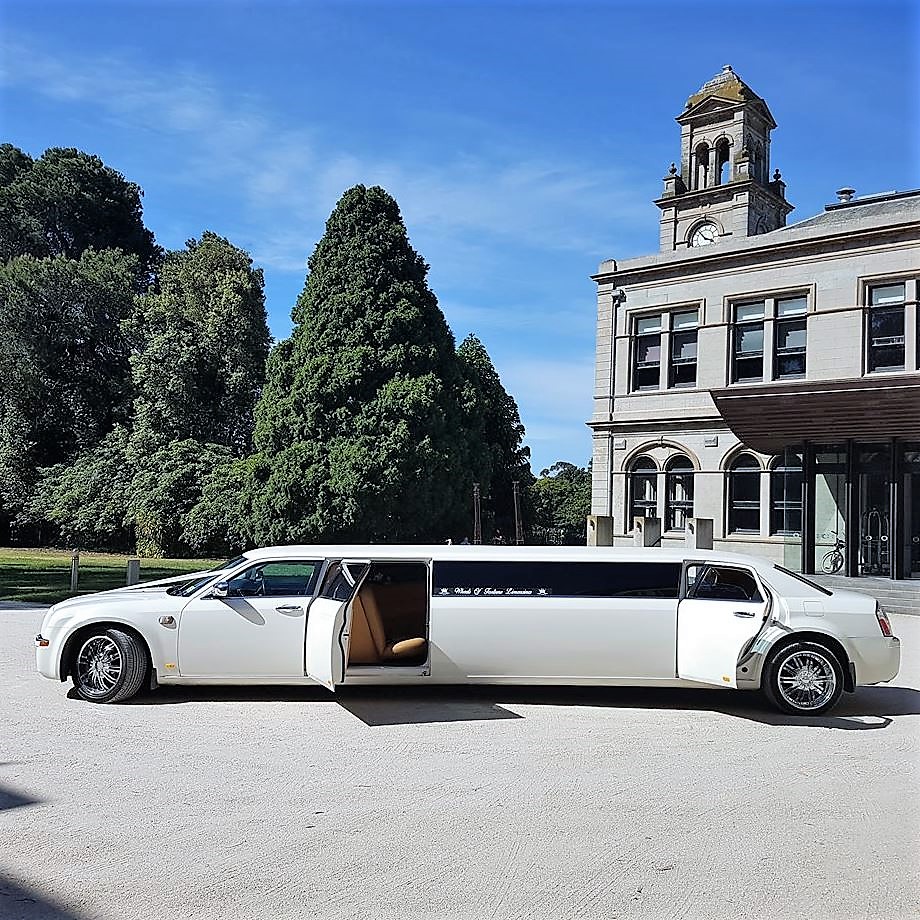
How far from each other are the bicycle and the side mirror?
63.0 feet

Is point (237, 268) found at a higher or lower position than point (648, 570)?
higher

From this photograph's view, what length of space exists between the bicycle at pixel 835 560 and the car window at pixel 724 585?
54.3ft

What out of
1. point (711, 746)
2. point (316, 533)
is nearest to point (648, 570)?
point (711, 746)

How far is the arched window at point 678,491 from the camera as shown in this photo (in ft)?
104

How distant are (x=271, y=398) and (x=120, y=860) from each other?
104 feet

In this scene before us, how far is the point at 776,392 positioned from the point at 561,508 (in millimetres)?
32838

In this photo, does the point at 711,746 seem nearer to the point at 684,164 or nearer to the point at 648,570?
the point at 648,570

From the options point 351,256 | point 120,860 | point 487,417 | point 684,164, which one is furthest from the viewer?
point 487,417

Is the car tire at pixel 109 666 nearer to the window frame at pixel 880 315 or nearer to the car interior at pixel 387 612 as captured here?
the car interior at pixel 387 612

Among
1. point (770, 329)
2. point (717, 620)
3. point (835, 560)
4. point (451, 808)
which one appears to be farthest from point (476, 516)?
point (451, 808)

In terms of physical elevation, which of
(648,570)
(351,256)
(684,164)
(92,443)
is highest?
(684,164)

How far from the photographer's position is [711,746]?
27.5 feet

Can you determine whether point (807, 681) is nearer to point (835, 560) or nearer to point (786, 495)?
point (835, 560)

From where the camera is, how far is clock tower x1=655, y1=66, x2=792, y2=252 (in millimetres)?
39156
